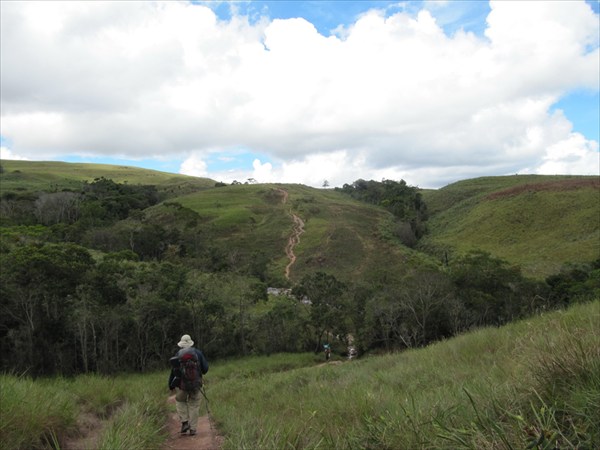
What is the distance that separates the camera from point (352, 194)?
486ft

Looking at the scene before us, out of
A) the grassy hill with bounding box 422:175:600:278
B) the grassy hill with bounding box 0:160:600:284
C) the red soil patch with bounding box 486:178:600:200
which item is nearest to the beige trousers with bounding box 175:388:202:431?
the grassy hill with bounding box 0:160:600:284

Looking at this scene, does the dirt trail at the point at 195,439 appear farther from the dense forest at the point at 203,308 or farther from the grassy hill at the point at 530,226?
the grassy hill at the point at 530,226

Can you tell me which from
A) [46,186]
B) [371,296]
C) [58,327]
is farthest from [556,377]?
[46,186]

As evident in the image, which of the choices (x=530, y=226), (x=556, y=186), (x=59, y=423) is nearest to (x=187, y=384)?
Answer: (x=59, y=423)

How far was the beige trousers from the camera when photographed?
24.5ft

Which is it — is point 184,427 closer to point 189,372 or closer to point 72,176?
point 189,372

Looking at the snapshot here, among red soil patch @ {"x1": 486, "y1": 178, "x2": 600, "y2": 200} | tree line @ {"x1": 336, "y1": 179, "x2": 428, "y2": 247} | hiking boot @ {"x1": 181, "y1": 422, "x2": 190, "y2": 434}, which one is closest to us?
hiking boot @ {"x1": 181, "y1": 422, "x2": 190, "y2": 434}

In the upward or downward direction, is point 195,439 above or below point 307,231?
above

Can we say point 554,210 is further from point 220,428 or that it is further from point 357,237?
point 220,428

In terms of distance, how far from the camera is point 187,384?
7.56m

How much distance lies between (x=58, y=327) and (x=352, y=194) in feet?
423

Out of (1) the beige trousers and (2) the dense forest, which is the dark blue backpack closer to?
(1) the beige trousers

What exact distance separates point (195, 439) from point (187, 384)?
91 cm

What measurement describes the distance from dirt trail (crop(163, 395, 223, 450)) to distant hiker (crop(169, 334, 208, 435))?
17 centimetres
